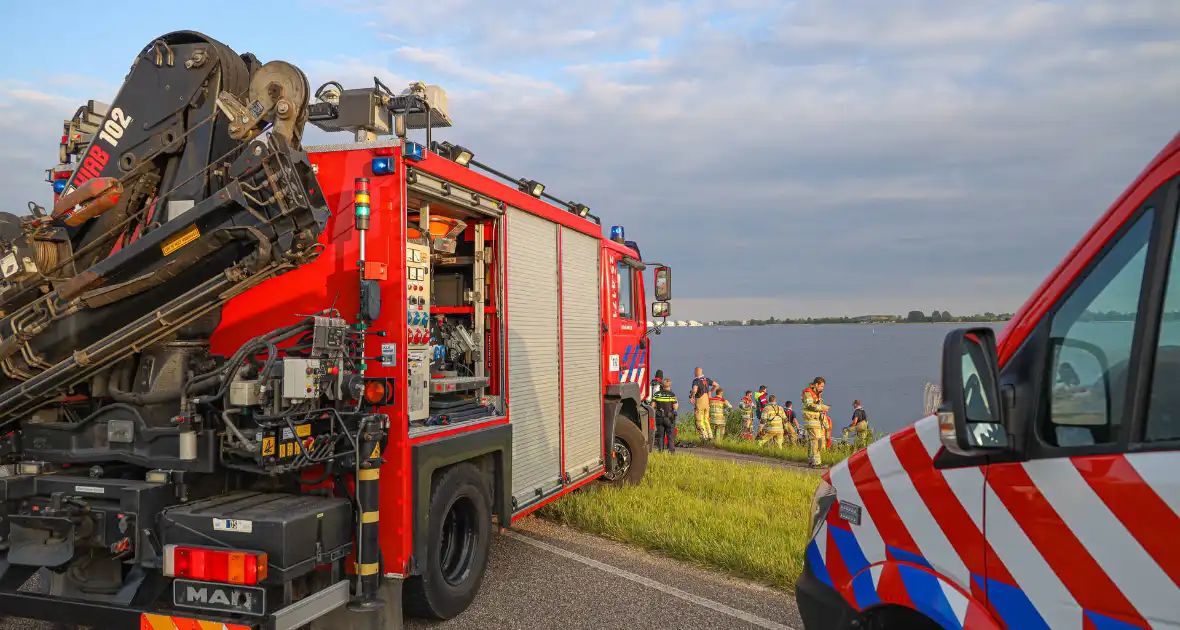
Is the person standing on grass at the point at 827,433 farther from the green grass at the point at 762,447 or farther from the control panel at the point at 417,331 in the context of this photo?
the control panel at the point at 417,331

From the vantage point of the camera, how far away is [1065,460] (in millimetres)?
2070

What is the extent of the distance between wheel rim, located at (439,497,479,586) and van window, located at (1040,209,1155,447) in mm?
3978

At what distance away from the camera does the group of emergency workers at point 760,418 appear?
554 inches

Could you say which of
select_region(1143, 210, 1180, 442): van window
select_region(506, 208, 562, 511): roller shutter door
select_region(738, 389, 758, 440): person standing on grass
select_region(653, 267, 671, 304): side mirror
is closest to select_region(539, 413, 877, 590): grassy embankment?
select_region(506, 208, 562, 511): roller shutter door

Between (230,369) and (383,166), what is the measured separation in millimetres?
1409

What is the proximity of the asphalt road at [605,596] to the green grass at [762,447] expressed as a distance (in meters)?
7.77

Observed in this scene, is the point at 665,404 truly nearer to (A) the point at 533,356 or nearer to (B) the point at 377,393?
(A) the point at 533,356

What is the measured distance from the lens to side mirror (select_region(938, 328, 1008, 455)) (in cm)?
213

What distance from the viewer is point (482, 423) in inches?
224

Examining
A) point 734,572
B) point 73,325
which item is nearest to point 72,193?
point 73,325

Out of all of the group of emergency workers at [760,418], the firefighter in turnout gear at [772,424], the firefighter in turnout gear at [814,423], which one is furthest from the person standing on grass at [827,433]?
the firefighter in turnout gear at [814,423]

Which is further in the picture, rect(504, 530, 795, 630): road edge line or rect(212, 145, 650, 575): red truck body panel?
rect(504, 530, 795, 630): road edge line

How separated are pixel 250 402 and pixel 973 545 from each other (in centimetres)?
332

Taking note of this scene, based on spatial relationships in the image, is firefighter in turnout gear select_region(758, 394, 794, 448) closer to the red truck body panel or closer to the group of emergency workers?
the group of emergency workers
